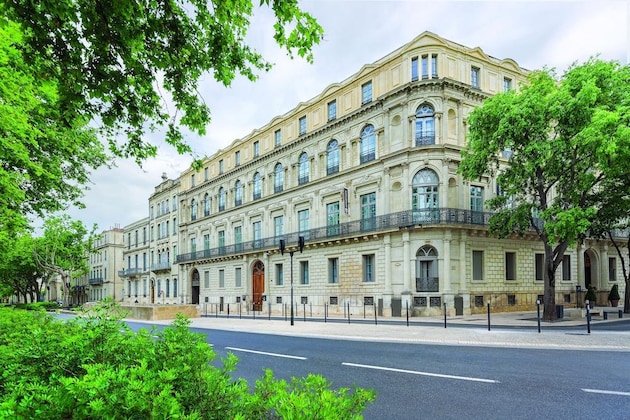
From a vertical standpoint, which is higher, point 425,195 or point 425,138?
point 425,138

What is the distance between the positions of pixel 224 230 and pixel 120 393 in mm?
44967

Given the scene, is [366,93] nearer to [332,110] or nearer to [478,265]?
[332,110]

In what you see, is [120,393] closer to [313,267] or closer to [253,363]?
[253,363]

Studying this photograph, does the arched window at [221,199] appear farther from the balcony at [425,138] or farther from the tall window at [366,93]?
the balcony at [425,138]

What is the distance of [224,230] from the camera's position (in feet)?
152

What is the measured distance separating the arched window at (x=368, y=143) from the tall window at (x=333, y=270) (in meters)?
7.83

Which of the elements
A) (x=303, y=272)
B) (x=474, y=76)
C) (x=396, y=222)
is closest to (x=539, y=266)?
(x=396, y=222)

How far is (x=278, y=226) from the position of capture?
127 ft

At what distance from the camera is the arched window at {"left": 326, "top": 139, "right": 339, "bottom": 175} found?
33.0 metres

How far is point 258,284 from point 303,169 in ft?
38.7

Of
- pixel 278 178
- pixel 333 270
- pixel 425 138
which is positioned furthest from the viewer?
pixel 278 178

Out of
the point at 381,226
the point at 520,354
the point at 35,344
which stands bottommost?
the point at 520,354

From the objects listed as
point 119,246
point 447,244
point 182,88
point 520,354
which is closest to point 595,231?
point 447,244

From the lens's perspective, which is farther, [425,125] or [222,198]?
[222,198]
